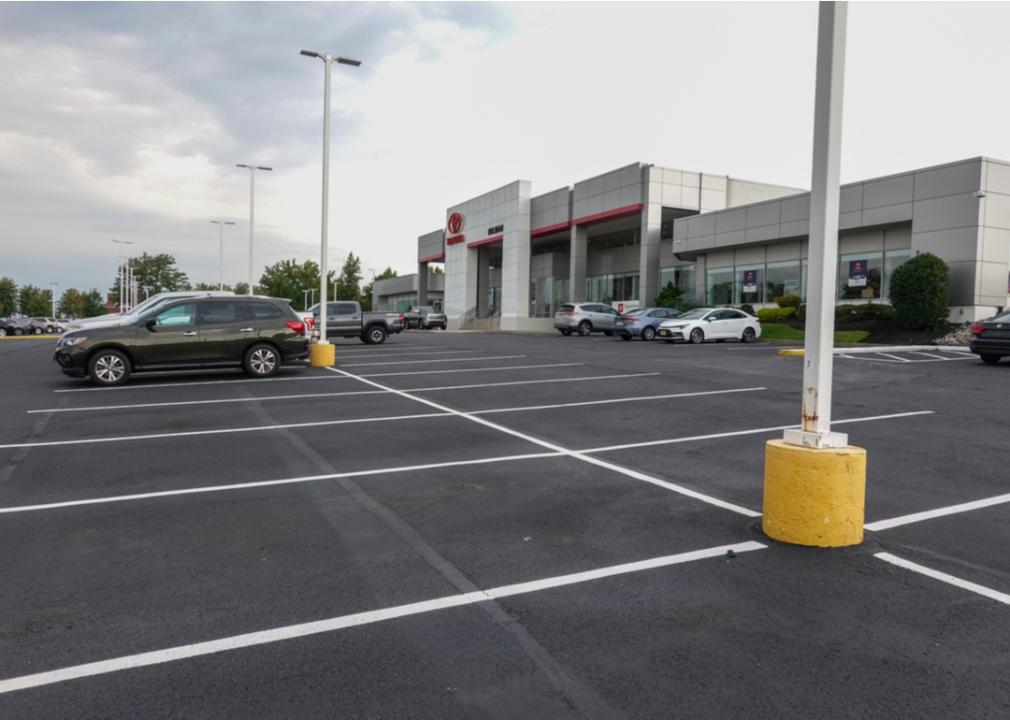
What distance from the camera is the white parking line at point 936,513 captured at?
517cm

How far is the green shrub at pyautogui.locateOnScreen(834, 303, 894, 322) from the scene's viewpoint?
27.3 metres

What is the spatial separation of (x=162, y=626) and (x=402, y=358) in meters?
17.2

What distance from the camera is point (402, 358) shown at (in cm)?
2062

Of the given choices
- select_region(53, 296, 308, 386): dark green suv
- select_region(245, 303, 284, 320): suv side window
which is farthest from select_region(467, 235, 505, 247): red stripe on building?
select_region(53, 296, 308, 386): dark green suv

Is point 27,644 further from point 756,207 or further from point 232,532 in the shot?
point 756,207

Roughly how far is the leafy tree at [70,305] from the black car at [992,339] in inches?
5347

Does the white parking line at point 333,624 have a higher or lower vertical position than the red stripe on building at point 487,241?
lower

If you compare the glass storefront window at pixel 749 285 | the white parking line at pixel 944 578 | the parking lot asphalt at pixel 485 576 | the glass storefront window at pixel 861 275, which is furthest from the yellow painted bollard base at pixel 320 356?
the glass storefront window at pixel 749 285

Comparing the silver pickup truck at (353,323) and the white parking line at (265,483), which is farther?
the silver pickup truck at (353,323)

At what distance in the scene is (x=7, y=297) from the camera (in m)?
102

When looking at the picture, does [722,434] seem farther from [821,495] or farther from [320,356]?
[320,356]

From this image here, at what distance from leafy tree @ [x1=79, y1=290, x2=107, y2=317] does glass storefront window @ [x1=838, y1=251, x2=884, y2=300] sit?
125m

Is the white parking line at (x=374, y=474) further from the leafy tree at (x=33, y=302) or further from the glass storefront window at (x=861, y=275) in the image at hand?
the leafy tree at (x=33, y=302)

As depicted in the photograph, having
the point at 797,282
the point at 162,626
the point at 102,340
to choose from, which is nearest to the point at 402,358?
the point at 102,340
